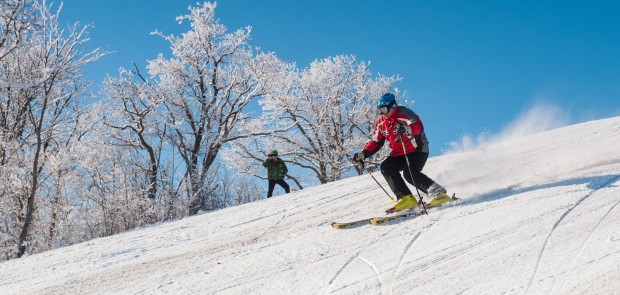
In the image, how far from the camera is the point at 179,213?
2148 centimetres

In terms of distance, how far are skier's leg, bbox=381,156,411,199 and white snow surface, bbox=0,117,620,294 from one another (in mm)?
426

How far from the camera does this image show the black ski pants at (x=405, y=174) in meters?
7.05

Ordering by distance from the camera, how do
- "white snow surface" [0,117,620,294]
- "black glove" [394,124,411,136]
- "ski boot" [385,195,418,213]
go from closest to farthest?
"white snow surface" [0,117,620,294]
"ski boot" [385,195,418,213]
"black glove" [394,124,411,136]

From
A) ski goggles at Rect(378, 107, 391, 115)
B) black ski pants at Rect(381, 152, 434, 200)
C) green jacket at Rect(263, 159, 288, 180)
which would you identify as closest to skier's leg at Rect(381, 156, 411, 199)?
black ski pants at Rect(381, 152, 434, 200)

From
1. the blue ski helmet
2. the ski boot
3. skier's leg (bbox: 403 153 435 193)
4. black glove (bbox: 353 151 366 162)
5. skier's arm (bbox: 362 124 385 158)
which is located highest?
the blue ski helmet

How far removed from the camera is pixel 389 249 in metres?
5.16

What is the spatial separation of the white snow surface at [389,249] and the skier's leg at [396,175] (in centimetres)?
43

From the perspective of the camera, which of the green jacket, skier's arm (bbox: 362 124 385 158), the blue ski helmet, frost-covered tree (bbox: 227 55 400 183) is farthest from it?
frost-covered tree (bbox: 227 55 400 183)

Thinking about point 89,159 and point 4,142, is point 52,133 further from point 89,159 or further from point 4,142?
point 4,142

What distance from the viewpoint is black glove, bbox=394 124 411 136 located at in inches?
274

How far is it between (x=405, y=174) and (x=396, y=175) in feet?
0.48

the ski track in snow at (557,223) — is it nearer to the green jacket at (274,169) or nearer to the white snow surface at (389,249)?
the white snow surface at (389,249)

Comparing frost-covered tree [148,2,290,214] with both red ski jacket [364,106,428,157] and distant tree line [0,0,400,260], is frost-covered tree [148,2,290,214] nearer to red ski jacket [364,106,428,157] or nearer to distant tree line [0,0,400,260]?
distant tree line [0,0,400,260]

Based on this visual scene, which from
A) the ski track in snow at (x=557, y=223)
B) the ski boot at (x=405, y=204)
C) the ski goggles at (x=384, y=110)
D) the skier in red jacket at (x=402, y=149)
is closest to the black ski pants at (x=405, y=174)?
the skier in red jacket at (x=402, y=149)
